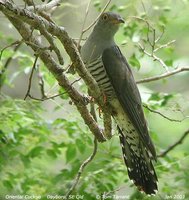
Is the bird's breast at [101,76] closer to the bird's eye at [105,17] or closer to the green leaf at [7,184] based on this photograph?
the bird's eye at [105,17]

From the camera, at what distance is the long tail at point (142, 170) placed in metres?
4.10

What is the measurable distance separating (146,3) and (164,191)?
1.78 metres

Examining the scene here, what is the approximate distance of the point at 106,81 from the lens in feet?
13.4

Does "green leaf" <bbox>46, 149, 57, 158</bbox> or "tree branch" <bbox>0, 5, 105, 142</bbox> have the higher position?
"tree branch" <bbox>0, 5, 105, 142</bbox>

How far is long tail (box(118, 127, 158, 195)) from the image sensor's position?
410 cm

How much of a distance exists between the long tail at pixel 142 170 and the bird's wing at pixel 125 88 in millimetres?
254

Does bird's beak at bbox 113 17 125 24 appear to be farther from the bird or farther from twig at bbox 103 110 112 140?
twig at bbox 103 110 112 140

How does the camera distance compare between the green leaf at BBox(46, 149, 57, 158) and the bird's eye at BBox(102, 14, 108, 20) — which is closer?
the green leaf at BBox(46, 149, 57, 158)

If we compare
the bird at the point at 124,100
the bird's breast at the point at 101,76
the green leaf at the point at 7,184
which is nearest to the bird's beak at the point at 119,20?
the bird at the point at 124,100

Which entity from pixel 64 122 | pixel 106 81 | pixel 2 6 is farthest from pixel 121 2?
pixel 2 6

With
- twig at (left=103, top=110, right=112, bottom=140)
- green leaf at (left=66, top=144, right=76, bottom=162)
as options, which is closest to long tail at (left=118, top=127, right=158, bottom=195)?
green leaf at (left=66, top=144, right=76, bottom=162)

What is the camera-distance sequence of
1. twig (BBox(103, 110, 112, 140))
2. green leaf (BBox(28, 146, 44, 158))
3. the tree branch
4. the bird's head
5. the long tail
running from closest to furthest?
1. the tree branch
2. twig (BBox(103, 110, 112, 140))
3. green leaf (BBox(28, 146, 44, 158))
4. the long tail
5. the bird's head

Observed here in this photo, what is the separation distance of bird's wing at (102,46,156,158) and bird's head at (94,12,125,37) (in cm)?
21

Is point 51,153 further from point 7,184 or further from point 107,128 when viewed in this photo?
point 107,128
